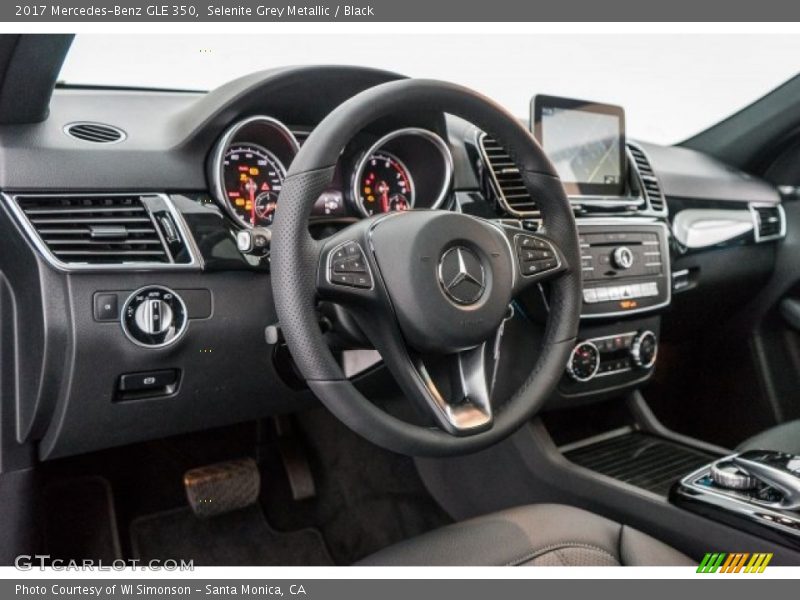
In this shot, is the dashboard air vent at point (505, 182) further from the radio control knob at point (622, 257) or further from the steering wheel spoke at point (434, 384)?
the steering wheel spoke at point (434, 384)

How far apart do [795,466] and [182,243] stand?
995 mm

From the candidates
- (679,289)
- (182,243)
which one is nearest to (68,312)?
(182,243)

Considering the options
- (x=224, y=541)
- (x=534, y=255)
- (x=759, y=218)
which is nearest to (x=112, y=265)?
(x=534, y=255)

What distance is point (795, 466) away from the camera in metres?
1.16

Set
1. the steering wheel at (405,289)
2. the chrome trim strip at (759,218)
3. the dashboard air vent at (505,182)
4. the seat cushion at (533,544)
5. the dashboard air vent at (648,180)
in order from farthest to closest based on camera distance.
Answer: the chrome trim strip at (759,218), the dashboard air vent at (648,180), the dashboard air vent at (505,182), the seat cushion at (533,544), the steering wheel at (405,289)

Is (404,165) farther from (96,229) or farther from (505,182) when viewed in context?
(96,229)

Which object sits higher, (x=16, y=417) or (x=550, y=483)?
(x=16, y=417)

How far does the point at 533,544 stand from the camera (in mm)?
1078

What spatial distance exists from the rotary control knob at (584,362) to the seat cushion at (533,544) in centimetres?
44

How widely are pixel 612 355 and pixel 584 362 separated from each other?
10 centimetres

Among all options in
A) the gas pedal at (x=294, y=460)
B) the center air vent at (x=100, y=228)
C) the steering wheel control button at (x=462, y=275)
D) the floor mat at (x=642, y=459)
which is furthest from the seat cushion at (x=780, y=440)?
the center air vent at (x=100, y=228)

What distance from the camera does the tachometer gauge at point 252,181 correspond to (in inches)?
48.9
